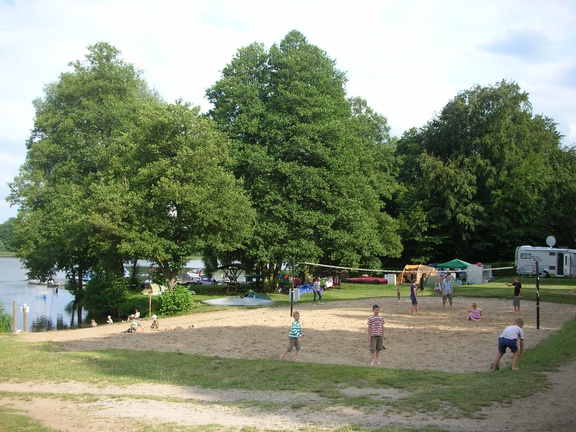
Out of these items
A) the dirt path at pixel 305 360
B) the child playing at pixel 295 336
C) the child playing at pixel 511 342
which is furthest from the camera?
the child playing at pixel 295 336

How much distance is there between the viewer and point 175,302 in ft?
105

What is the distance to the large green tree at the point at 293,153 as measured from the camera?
3766 cm

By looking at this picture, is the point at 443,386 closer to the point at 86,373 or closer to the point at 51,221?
the point at 86,373

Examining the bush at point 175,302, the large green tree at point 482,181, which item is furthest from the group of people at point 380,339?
the large green tree at point 482,181

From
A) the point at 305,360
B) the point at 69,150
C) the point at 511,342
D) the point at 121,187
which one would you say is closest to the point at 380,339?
the point at 305,360

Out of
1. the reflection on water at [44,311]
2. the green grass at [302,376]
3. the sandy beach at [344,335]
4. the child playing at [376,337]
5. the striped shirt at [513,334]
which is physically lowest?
the reflection on water at [44,311]

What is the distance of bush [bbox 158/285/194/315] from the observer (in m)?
32.1

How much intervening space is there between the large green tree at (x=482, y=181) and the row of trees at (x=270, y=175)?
0.54ft

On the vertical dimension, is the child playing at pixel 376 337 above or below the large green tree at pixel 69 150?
below

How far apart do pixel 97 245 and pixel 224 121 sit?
12.7 meters

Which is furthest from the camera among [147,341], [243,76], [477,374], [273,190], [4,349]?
[243,76]

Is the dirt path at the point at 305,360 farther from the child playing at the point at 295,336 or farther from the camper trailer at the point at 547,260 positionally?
the camper trailer at the point at 547,260

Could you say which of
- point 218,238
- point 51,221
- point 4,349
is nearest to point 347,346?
point 4,349

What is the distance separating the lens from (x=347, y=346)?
18.7 meters
